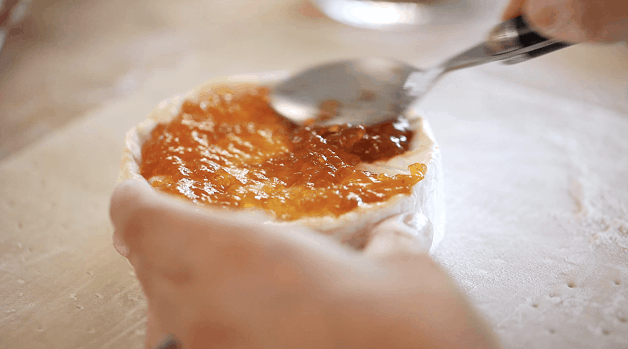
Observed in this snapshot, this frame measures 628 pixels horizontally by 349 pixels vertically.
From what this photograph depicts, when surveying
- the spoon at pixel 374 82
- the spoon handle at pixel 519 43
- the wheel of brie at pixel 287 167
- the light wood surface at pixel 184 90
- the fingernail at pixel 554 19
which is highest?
the fingernail at pixel 554 19

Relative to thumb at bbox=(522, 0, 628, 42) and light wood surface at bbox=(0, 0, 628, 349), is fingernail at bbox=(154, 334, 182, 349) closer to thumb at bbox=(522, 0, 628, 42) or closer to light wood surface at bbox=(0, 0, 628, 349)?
light wood surface at bbox=(0, 0, 628, 349)

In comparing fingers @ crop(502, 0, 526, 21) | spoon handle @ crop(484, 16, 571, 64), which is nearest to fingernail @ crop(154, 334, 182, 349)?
spoon handle @ crop(484, 16, 571, 64)

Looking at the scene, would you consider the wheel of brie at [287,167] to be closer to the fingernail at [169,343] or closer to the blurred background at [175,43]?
the fingernail at [169,343]

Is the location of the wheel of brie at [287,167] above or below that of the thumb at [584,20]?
below

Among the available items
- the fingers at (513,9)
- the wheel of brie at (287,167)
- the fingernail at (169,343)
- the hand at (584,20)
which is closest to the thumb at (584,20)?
the hand at (584,20)

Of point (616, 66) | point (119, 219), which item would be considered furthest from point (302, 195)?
point (616, 66)

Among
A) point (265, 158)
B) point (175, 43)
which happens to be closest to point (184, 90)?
point (175, 43)

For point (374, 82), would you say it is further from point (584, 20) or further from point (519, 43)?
point (584, 20)
